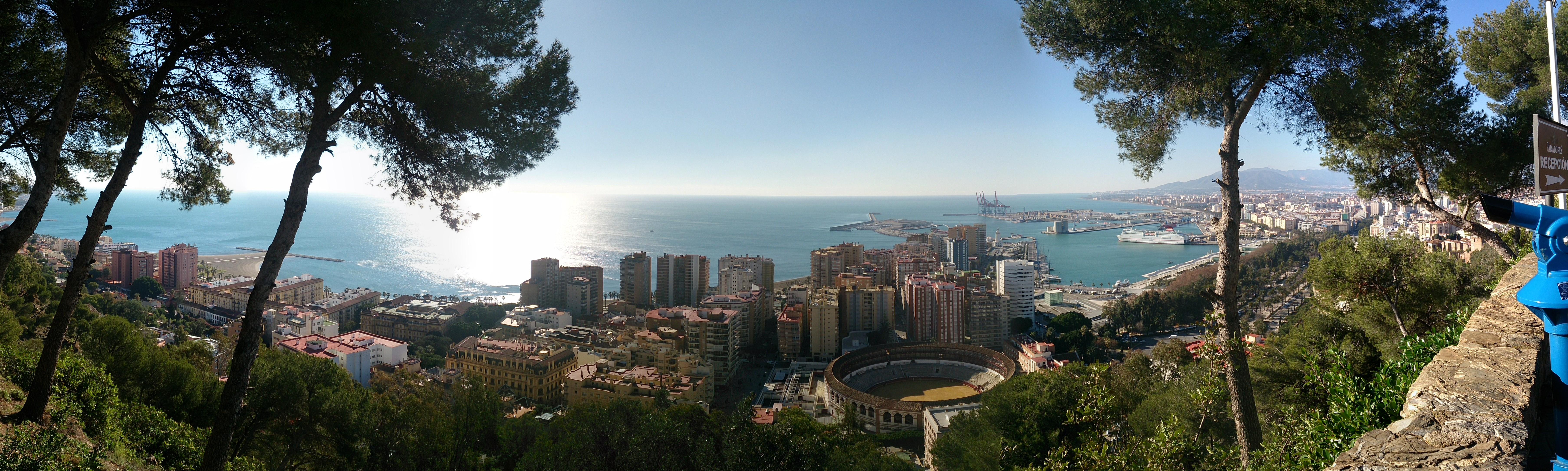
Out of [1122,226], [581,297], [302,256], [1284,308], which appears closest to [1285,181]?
[1122,226]

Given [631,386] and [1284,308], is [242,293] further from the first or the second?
[1284,308]

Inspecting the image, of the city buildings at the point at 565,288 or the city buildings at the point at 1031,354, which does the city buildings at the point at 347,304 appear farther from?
the city buildings at the point at 1031,354

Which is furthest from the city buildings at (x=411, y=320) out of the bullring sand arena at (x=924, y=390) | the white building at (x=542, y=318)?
the bullring sand arena at (x=924, y=390)

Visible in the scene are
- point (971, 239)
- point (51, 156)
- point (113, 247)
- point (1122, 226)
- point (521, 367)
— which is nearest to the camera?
point (51, 156)

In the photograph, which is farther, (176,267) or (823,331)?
(176,267)

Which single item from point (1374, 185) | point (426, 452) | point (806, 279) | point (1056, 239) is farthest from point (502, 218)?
point (1374, 185)

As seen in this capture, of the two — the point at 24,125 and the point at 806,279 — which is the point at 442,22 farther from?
the point at 806,279

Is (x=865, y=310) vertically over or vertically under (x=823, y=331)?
over
